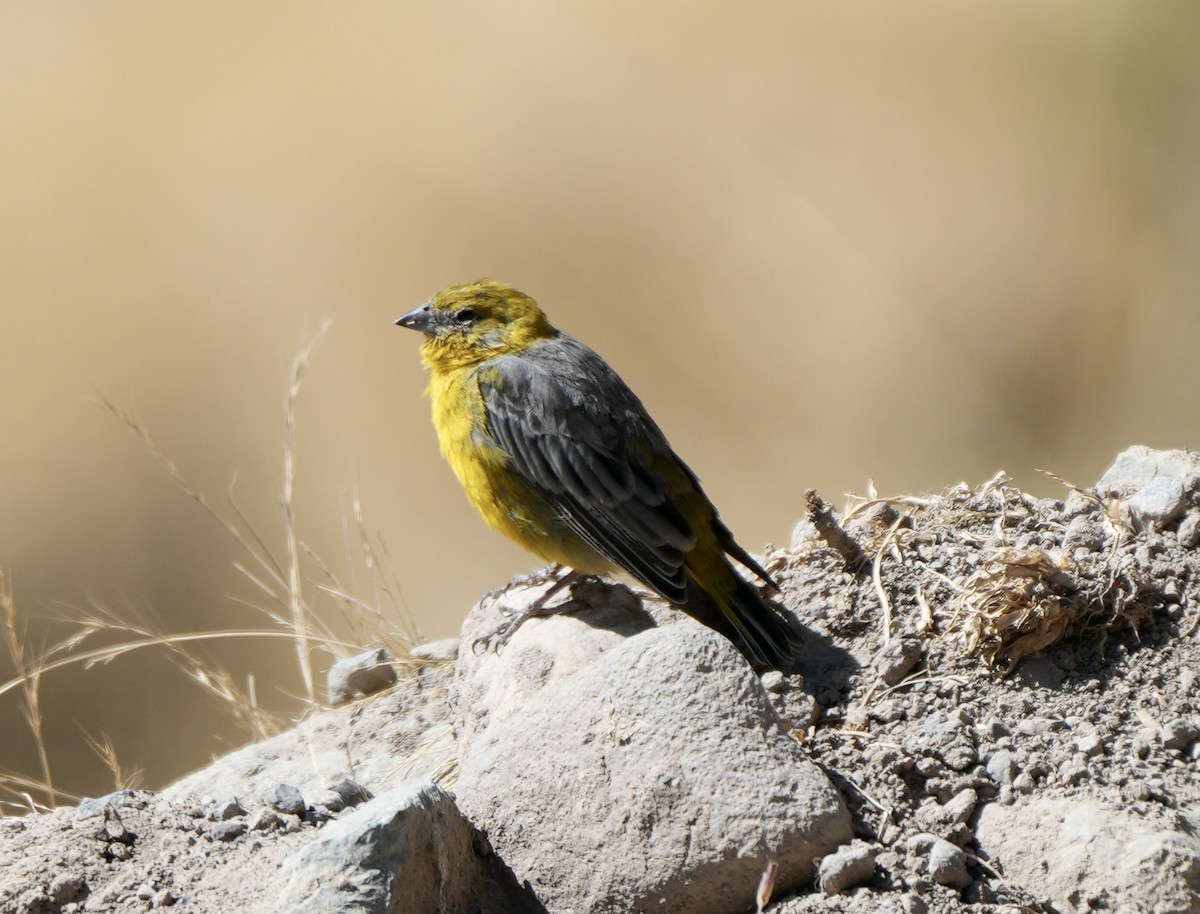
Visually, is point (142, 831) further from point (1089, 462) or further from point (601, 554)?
point (1089, 462)

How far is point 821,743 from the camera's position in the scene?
379cm

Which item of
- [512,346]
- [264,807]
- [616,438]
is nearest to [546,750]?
[264,807]

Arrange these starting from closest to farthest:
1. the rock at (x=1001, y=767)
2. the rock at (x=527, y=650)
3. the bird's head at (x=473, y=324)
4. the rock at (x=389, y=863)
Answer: the rock at (x=389, y=863)
the rock at (x=1001, y=767)
the rock at (x=527, y=650)
the bird's head at (x=473, y=324)

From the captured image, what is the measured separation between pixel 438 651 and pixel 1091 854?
311cm

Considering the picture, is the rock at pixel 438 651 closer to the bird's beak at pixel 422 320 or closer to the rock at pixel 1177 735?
the bird's beak at pixel 422 320

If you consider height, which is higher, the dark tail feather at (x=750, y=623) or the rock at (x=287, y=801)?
the dark tail feather at (x=750, y=623)

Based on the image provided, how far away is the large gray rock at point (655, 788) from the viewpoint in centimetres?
322

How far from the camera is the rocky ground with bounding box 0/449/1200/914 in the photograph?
3174mm

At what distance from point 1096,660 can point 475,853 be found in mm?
1931

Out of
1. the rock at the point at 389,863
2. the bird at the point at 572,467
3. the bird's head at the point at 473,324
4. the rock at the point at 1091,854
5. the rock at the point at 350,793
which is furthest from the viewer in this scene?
the bird's head at the point at 473,324

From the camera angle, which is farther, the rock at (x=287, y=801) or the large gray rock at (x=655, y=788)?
A: the rock at (x=287, y=801)

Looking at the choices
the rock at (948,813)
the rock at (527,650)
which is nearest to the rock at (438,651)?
the rock at (527,650)

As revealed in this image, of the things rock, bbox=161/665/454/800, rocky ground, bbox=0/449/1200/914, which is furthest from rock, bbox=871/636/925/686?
rock, bbox=161/665/454/800

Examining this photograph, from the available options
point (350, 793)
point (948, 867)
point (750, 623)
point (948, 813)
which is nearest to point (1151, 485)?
point (750, 623)
